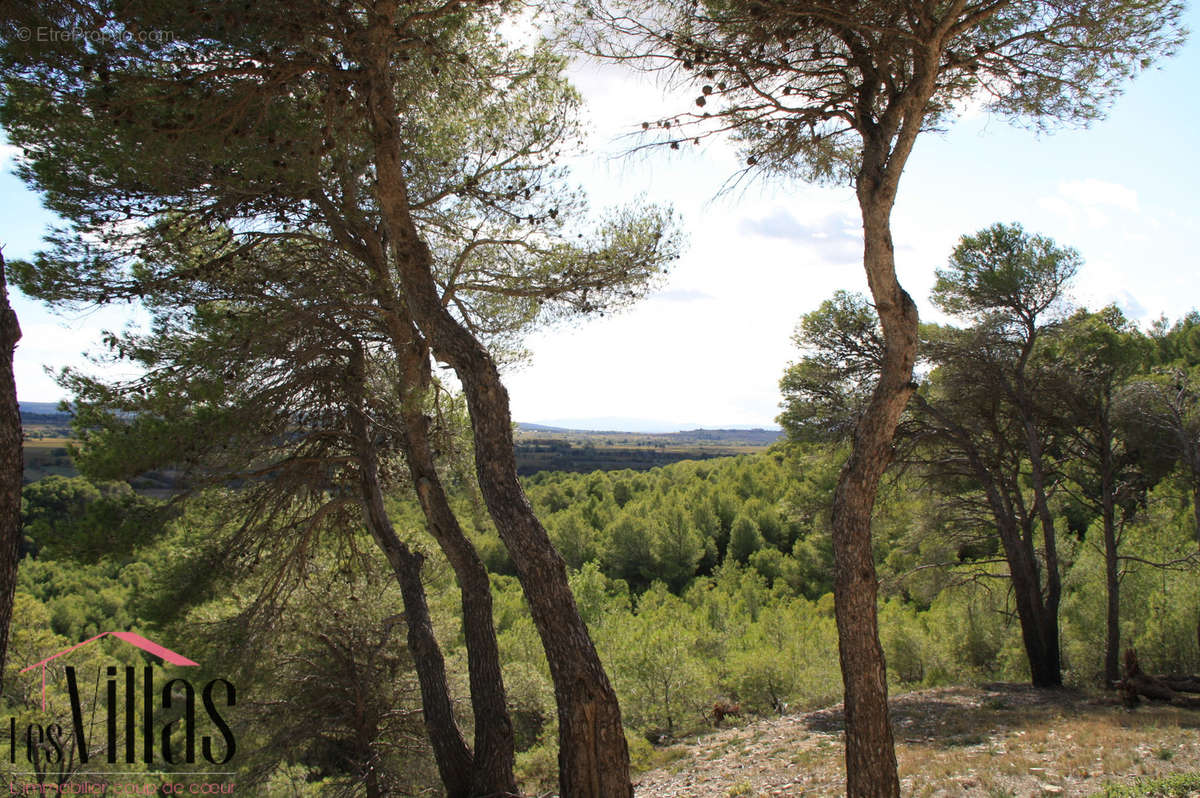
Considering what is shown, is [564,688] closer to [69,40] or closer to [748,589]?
[69,40]

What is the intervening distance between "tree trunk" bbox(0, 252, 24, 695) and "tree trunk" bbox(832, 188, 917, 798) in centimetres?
404

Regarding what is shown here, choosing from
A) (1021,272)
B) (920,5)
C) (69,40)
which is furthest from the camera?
(1021,272)

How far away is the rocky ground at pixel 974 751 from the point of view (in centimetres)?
641

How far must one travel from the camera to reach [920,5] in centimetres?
418

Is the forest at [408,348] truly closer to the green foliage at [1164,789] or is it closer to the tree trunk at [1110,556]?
the tree trunk at [1110,556]

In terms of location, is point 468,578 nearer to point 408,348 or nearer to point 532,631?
point 408,348

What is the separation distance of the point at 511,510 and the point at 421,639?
249cm

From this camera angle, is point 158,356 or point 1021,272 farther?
point 1021,272

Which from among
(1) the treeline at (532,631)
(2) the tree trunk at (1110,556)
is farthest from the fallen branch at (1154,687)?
(1) the treeline at (532,631)

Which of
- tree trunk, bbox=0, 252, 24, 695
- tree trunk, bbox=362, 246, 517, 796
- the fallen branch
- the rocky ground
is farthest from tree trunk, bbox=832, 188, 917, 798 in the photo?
the fallen branch

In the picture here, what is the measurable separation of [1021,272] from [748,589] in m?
24.4

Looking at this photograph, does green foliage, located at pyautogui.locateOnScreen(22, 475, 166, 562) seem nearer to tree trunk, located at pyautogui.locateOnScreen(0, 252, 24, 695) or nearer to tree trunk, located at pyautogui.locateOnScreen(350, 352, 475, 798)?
tree trunk, located at pyautogui.locateOnScreen(350, 352, 475, 798)

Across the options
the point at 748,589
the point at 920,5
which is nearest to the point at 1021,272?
the point at 920,5

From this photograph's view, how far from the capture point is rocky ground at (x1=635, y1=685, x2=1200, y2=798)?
641 centimetres
